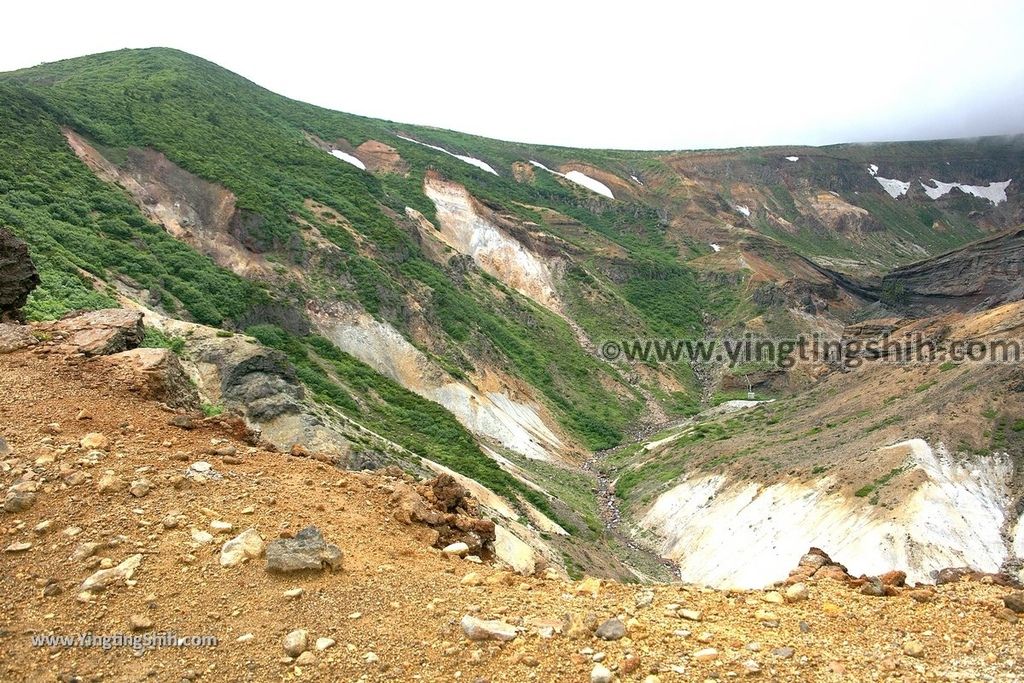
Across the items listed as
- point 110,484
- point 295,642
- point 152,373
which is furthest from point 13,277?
point 295,642

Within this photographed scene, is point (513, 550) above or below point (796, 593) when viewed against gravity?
below

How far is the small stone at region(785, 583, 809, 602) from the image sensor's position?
7.51 meters

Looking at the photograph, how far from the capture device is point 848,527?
26922 mm

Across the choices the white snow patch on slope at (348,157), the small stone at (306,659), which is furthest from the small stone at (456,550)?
the white snow patch on slope at (348,157)

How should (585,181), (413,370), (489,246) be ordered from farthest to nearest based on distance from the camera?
1. (585,181)
2. (489,246)
3. (413,370)

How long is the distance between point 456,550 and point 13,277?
1062 cm

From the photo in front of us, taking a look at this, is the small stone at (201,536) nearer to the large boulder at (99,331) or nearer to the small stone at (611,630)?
the small stone at (611,630)

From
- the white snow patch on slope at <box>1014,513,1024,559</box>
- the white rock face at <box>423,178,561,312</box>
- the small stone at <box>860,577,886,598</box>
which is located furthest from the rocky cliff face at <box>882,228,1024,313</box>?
the small stone at <box>860,577,886,598</box>

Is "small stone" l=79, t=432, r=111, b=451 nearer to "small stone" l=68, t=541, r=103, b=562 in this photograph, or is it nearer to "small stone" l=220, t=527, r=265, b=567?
"small stone" l=68, t=541, r=103, b=562

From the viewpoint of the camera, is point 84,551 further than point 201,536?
No

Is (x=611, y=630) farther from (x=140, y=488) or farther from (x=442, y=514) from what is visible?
(x=140, y=488)

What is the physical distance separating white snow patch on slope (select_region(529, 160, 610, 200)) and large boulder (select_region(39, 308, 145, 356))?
10847 centimetres

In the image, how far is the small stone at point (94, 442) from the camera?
855 cm

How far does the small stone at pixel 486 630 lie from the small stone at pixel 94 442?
17.5 ft
